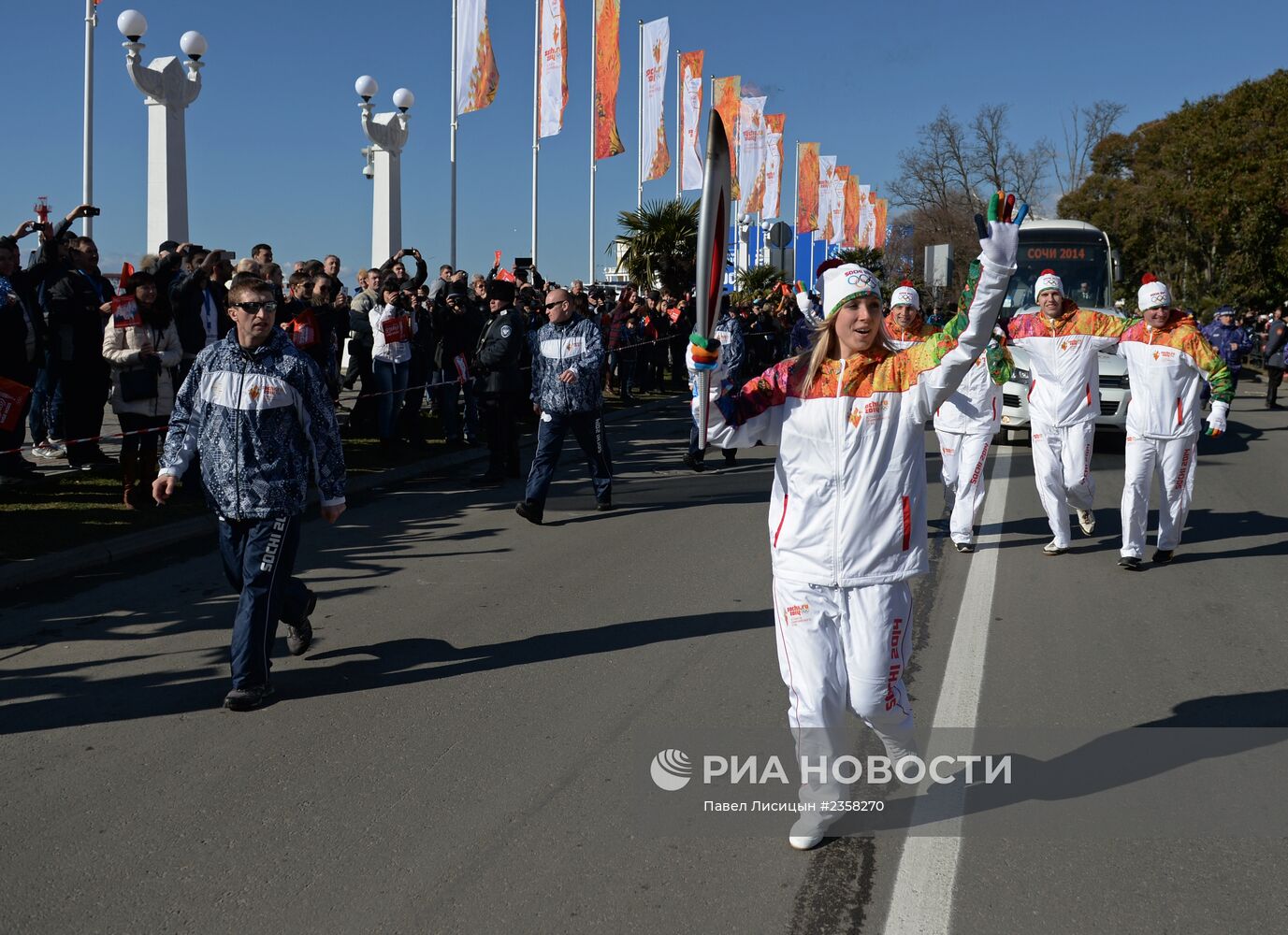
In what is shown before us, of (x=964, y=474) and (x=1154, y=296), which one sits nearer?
(x=1154, y=296)

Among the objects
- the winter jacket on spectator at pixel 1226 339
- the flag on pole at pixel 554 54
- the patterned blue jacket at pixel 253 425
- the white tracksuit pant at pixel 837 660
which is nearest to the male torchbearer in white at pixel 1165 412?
the white tracksuit pant at pixel 837 660

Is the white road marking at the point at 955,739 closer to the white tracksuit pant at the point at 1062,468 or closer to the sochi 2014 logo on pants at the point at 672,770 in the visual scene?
the white tracksuit pant at the point at 1062,468

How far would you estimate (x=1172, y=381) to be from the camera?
8688mm

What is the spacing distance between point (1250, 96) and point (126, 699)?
148ft

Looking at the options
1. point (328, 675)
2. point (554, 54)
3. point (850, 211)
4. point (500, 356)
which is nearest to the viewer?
point (328, 675)

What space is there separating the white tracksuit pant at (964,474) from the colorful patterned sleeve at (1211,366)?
1505 mm

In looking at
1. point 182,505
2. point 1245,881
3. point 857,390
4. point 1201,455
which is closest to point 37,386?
point 182,505

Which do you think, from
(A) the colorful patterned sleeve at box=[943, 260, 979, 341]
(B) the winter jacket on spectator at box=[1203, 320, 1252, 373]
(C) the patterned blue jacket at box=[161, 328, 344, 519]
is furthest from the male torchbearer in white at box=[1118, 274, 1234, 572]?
(B) the winter jacket on spectator at box=[1203, 320, 1252, 373]

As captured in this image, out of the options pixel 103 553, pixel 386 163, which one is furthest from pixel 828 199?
pixel 103 553

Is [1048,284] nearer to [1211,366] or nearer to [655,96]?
[1211,366]

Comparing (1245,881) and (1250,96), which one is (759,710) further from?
(1250,96)

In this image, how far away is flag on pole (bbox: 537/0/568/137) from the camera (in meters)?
25.6

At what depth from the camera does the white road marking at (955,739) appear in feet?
12.1

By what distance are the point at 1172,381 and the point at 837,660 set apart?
5624 millimetres
